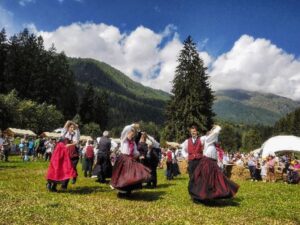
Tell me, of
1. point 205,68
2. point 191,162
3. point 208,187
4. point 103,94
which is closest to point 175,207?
point 208,187

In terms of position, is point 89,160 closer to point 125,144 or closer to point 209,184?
point 125,144

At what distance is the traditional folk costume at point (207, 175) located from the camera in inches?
470

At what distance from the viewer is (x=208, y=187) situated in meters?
12.0

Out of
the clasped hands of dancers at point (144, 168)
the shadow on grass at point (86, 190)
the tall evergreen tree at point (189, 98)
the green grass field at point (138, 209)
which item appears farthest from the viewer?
the tall evergreen tree at point (189, 98)

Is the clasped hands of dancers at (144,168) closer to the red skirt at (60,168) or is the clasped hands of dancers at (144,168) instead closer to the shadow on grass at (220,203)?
the red skirt at (60,168)

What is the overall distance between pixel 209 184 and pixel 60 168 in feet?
15.4

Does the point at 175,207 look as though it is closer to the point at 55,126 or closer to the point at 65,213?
the point at 65,213

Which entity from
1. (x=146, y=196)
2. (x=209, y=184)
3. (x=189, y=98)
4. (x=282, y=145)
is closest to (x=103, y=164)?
(x=146, y=196)

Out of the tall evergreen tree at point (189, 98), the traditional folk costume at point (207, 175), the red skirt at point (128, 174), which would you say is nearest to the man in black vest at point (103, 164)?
the red skirt at point (128, 174)

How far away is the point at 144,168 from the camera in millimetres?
12531

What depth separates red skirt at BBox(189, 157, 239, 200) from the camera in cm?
1189

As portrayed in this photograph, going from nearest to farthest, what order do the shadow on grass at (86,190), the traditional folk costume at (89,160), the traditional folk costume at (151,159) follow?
the shadow on grass at (86,190) → the traditional folk costume at (151,159) → the traditional folk costume at (89,160)

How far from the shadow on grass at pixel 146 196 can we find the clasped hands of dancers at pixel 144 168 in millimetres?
346

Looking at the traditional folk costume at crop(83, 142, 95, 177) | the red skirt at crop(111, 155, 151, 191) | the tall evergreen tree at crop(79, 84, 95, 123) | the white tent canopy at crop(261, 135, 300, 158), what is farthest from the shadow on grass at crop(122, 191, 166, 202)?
the tall evergreen tree at crop(79, 84, 95, 123)
